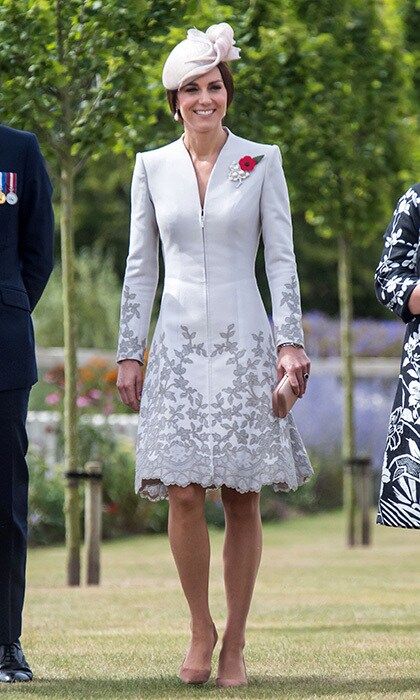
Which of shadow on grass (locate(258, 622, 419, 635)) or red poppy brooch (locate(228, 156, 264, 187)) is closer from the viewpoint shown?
red poppy brooch (locate(228, 156, 264, 187))

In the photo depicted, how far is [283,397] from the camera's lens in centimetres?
536

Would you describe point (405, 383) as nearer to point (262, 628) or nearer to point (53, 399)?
point (262, 628)

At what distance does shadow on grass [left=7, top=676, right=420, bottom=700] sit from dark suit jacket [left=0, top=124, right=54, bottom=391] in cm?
93

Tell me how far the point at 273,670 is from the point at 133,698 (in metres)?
0.80

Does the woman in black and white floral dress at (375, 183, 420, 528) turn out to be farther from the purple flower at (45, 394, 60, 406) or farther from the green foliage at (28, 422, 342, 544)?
the purple flower at (45, 394, 60, 406)

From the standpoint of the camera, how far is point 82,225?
1213 inches

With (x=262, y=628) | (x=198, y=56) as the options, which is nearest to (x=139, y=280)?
(x=198, y=56)

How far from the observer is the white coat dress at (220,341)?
17.5 ft

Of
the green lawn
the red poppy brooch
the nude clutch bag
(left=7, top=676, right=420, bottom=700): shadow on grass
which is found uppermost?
the red poppy brooch

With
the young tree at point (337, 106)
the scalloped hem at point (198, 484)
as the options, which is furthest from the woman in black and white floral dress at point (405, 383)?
the young tree at point (337, 106)

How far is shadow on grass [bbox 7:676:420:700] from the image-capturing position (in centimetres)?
511

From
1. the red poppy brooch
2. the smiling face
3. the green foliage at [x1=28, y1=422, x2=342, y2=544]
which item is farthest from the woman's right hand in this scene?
the green foliage at [x1=28, y1=422, x2=342, y2=544]

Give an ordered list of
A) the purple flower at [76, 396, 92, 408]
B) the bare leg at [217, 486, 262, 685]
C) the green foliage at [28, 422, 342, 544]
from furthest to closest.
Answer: the purple flower at [76, 396, 92, 408] → the green foliage at [28, 422, 342, 544] → the bare leg at [217, 486, 262, 685]

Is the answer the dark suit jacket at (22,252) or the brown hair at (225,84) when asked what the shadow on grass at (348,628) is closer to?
the dark suit jacket at (22,252)
